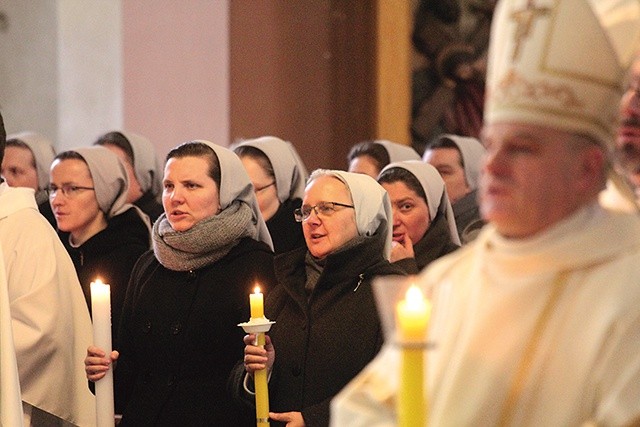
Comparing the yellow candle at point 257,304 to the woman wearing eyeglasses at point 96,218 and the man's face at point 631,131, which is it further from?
the woman wearing eyeglasses at point 96,218

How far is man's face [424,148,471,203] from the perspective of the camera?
839 cm

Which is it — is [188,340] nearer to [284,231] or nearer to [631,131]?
[284,231]

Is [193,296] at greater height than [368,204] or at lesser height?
lesser

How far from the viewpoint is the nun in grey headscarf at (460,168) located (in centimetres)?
795

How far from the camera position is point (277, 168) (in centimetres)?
766

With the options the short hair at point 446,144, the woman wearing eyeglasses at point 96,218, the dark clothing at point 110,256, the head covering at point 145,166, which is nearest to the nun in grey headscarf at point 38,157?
the head covering at point 145,166

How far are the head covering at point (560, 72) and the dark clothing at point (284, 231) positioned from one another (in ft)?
14.4

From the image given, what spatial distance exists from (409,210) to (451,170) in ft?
5.08

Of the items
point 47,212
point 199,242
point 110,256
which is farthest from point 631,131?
point 47,212

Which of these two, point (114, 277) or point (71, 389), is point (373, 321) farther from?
point (114, 277)

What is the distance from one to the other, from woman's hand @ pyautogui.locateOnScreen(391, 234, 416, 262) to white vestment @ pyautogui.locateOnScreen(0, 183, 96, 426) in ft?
4.73

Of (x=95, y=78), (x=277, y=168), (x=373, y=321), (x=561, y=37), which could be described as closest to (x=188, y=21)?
(x=95, y=78)

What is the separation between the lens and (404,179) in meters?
6.95

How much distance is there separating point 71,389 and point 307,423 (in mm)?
1524
